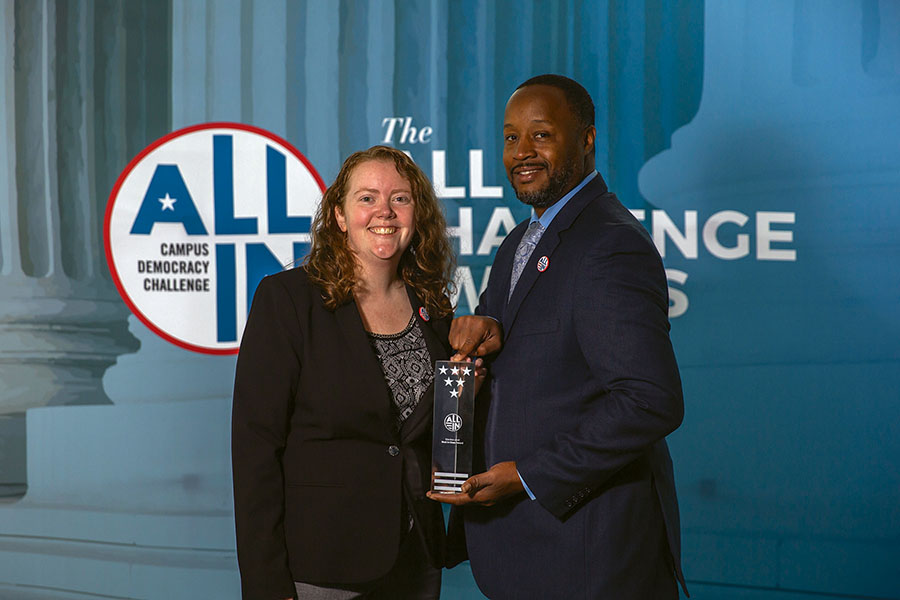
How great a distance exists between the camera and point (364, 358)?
5.42 feet

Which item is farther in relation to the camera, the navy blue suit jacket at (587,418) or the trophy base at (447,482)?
the trophy base at (447,482)

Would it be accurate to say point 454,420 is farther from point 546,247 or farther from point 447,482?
point 546,247

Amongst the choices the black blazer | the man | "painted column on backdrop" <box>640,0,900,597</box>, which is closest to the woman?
the black blazer

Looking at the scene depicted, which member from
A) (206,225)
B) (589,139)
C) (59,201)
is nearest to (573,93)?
(589,139)

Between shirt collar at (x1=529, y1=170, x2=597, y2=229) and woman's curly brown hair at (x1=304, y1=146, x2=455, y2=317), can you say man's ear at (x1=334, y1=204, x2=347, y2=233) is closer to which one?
woman's curly brown hair at (x1=304, y1=146, x2=455, y2=317)

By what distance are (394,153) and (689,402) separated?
1.42 metres

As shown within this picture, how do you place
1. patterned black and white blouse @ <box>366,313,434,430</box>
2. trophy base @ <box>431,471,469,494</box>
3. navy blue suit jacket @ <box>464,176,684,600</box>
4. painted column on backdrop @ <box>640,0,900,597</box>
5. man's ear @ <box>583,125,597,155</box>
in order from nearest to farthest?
navy blue suit jacket @ <box>464,176,684,600</box> < trophy base @ <box>431,471,469,494</box> < man's ear @ <box>583,125,597,155</box> < patterned black and white blouse @ <box>366,313,434,430</box> < painted column on backdrop @ <box>640,0,900,597</box>

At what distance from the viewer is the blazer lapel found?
1.63 metres

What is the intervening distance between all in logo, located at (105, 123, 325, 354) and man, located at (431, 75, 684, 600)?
4.67ft

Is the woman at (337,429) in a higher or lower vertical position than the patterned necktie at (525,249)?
lower

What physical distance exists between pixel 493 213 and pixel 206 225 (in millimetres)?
1042

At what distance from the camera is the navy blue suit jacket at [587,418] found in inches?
53.0

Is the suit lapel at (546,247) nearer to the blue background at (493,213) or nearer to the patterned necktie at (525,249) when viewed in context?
the patterned necktie at (525,249)

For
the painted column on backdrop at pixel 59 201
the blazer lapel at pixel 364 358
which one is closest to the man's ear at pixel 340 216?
the blazer lapel at pixel 364 358
